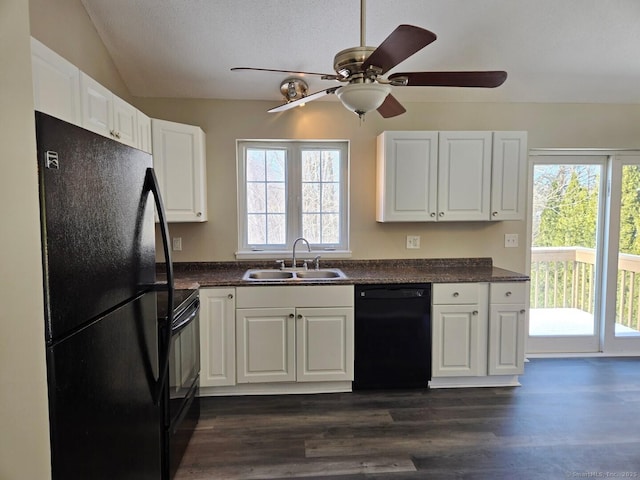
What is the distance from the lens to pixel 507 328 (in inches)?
113

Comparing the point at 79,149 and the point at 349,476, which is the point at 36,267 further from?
the point at 349,476

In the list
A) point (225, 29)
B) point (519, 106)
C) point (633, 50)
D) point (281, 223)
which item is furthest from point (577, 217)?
point (225, 29)

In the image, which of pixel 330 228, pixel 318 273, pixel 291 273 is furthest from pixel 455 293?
pixel 291 273

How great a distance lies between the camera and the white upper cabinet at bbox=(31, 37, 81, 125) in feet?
4.96

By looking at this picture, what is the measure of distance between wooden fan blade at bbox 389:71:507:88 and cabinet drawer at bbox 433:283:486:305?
156cm

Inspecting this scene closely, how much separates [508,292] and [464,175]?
1.00 metres

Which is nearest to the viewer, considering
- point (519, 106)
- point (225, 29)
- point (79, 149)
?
point (79, 149)

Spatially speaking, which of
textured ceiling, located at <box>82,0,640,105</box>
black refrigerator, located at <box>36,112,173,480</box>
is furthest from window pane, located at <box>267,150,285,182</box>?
black refrigerator, located at <box>36,112,173,480</box>

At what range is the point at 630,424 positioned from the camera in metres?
2.38

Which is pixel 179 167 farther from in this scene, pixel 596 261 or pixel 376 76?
pixel 596 261

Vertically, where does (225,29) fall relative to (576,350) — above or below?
above

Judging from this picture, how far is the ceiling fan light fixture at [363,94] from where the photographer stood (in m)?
1.56

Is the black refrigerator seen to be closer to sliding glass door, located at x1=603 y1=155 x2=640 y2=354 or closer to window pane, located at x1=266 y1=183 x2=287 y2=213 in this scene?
window pane, located at x1=266 y1=183 x2=287 y2=213

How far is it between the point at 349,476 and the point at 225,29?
285cm
